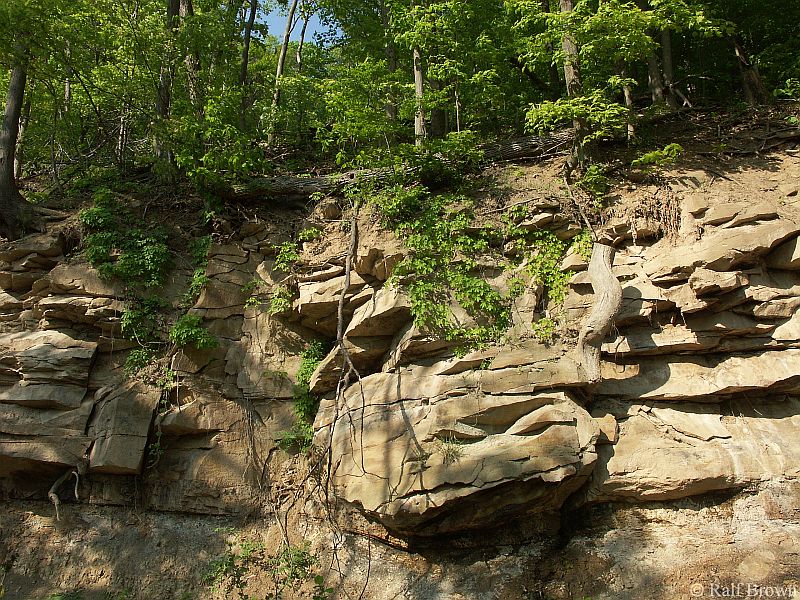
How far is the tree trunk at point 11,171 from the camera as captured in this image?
10453mm

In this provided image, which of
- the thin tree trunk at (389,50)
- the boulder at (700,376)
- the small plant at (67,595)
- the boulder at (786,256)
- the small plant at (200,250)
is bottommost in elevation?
the small plant at (67,595)

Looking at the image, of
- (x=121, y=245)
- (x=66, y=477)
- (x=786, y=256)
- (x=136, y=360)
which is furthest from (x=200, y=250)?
(x=786, y=256)

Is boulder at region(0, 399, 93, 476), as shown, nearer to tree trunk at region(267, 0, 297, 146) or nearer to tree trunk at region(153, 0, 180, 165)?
tree trunk at region(153, 0, 180, 165)

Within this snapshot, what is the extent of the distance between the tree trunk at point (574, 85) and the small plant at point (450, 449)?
215 inches

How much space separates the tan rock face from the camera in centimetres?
705

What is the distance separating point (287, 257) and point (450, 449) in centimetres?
471

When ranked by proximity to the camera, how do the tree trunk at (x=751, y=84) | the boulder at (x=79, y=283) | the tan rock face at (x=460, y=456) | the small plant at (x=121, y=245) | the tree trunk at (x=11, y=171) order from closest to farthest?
1. the tan rock face at (x=460, y=456)
2. the boulder at (x=79, y=283)
3. the small plant at (x=121, y=245)
4. the tree trunk at (x=11, y=171)
5. the tree trunk at (x=751, y=84)

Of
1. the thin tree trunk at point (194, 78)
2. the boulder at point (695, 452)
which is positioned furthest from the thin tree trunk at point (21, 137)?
the boulder at point (695, 452)

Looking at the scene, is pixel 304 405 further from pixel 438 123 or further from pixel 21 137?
pixel 21 137

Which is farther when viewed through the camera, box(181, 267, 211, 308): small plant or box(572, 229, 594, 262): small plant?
box(181, 267, 211, 308): small plant

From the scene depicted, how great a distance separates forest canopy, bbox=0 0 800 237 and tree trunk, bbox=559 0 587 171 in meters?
0.03

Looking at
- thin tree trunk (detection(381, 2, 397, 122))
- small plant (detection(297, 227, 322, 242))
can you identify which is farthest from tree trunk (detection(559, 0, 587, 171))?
small plant (detection(297, 227, 322, 242))

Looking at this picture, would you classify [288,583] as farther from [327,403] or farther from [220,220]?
[220,220]

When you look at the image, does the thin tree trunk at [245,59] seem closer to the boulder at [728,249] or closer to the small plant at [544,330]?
the small plant at [544,330]
